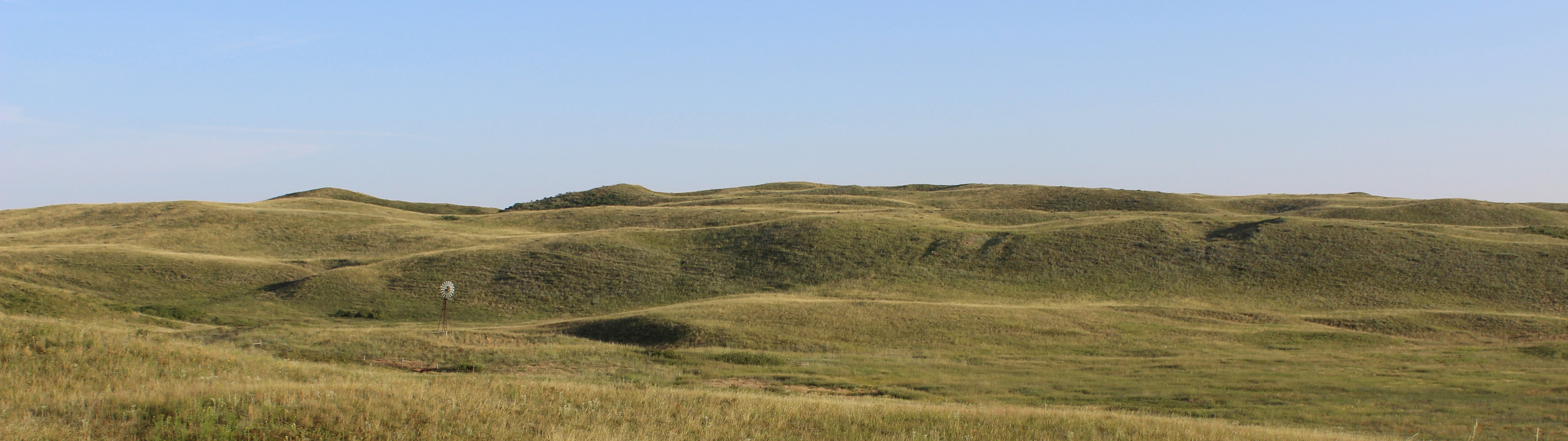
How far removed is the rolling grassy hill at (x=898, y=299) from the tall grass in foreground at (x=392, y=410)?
2.54ft

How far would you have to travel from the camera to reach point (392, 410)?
10.1 meters

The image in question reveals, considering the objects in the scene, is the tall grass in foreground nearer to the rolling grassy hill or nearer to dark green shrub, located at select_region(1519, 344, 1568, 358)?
the rolling grassy hill

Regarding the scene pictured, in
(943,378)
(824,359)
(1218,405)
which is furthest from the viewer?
(824,359)

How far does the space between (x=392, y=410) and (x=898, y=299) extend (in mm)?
37473

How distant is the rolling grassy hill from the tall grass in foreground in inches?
30.5

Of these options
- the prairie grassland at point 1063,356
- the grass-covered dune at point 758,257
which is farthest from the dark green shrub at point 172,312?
the prairie grassland at point 1063,356

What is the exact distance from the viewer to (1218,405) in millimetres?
20141

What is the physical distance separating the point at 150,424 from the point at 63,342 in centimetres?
732

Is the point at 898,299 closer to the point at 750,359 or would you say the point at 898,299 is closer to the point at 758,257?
the point at 758,257

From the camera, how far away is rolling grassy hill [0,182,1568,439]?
23.5m

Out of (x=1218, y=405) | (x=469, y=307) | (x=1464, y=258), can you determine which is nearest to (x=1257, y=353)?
(x=1218, y=405)

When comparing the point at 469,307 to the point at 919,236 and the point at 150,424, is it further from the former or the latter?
the point at 150,424

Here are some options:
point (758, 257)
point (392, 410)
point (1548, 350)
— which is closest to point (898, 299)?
point (758, 257)

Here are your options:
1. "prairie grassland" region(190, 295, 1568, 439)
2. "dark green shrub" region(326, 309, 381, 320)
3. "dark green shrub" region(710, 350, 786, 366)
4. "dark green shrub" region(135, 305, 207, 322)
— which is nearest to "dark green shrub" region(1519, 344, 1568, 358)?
"prairie grassland" region(190, 295, 1568, 439)
